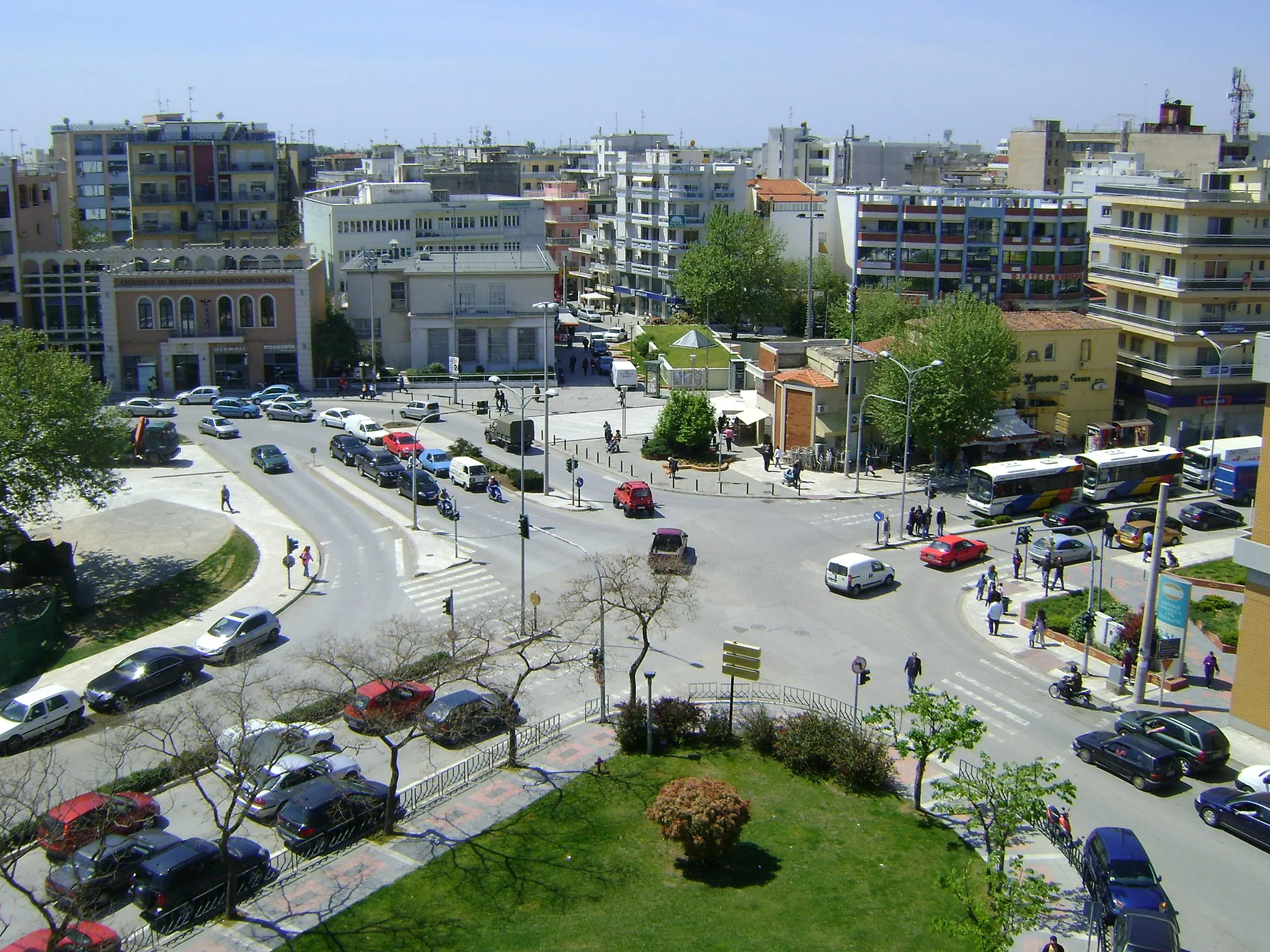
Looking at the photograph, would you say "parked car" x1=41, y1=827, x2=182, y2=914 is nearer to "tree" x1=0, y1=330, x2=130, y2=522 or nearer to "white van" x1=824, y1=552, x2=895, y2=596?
"tree" x1=0, y1=330, x2=130, y2=522

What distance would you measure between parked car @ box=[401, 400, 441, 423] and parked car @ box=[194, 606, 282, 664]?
2688 cm

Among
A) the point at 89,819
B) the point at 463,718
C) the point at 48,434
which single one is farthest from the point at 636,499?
the point at 89,819

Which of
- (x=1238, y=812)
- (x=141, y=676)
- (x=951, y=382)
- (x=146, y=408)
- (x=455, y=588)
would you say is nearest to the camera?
(x=1238, y=812)

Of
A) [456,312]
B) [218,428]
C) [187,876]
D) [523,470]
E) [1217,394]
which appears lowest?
[187,876]

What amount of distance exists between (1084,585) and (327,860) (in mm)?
29617

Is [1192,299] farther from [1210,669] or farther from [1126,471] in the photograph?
[1210,669]

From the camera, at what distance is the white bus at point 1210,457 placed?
57.0 metres

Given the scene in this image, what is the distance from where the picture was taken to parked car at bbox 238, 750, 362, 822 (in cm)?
2784

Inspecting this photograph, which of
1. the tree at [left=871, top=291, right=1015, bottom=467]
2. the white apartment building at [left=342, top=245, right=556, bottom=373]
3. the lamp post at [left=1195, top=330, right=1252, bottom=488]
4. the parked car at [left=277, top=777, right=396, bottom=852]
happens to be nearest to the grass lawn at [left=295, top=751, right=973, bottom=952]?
the parked car at [left=277, top=777, right=396, bottom=852]

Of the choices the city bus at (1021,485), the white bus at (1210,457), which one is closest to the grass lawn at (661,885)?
the city bus at (1021,485)

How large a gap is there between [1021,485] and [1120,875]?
30.1m

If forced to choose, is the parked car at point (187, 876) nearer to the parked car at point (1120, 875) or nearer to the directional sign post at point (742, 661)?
the directional sign post at point (742, 661)

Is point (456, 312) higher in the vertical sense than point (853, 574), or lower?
higher

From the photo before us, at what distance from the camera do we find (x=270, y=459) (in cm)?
5738
